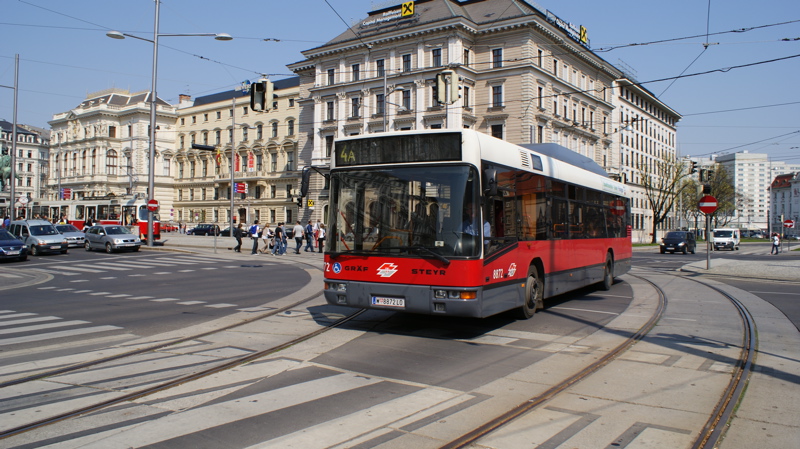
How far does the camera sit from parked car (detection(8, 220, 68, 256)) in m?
30.0

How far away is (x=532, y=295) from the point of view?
34.6 feet

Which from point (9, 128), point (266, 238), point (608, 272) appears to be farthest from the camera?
point (9, 128)

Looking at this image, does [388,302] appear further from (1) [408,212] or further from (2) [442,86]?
(2) [442,86]

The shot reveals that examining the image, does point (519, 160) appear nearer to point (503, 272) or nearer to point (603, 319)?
point (503, 272)

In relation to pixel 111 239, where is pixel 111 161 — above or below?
above

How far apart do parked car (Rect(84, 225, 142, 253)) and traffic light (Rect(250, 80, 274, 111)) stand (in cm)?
1756

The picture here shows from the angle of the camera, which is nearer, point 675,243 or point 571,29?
point 675,243

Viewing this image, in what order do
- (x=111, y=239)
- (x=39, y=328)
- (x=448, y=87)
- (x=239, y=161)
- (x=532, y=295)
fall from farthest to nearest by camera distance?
(x=239, y=161), (x=111, y=239), (x=448, y=87), (x=532, y=295), (x=39, y=328)

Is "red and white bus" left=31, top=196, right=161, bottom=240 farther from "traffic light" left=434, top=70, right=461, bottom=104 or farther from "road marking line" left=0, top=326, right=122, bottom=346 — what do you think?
"road marking line" left=0, top=326, right=122, bottom=346

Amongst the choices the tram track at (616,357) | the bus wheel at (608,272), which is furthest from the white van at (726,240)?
the tram track at (616,357)

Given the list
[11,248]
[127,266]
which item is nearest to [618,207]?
[127,266]

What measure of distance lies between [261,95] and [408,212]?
10468mm

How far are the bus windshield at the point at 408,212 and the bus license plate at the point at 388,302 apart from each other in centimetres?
66

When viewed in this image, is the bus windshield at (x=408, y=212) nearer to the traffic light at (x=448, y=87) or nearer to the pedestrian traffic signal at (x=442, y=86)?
the traffic light at (x=448, y=87)
